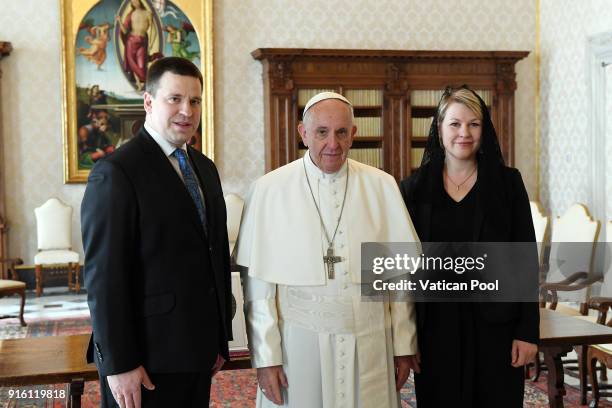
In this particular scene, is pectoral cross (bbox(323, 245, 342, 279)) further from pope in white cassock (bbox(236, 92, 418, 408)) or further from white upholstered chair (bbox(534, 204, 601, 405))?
white upholstered chair (bbox(534, 204, 601, 405))

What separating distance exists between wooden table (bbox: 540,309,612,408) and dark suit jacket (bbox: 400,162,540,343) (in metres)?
0.73

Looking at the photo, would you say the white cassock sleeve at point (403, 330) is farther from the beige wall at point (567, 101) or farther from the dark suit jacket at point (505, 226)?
the beige wall at point (567, 101)

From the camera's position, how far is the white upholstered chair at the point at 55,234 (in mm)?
9672

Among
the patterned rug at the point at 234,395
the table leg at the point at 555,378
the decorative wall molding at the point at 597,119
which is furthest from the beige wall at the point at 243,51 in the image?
the table leg at the point at 555,378

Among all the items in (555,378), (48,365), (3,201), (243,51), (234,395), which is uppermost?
(243,51)

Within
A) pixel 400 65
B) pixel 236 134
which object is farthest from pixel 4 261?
pixel 400 65

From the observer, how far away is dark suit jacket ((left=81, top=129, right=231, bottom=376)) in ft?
7.92

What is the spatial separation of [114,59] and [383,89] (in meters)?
3.83

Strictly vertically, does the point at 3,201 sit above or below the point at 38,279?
above

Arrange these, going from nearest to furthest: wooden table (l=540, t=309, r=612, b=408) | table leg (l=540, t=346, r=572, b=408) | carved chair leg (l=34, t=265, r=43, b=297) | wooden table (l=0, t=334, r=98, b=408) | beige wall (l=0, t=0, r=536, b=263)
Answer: wooden table (l=0, t=334, r=98, b=408)
wooden table (l=540, t=309, r=612, b=408)
table leg (l=540, t=346, r=572, b=408)
carved chair leg (l=34, t=265, r=43, b=297)
beige wall (l=0, t=0, r=536, b=263)

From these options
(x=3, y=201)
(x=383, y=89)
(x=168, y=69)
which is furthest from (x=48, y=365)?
(x=383, y=89)

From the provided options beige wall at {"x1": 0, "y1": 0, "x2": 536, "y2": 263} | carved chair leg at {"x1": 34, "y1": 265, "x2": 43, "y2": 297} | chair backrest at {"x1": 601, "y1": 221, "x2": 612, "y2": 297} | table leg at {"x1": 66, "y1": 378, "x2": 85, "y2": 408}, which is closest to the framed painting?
beige wall at {"x1": 0, "y1": 0, "x2": 536, "y2": 263}

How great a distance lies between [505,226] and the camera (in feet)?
9.44

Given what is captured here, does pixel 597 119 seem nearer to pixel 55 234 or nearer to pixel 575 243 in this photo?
pixel 575 243
